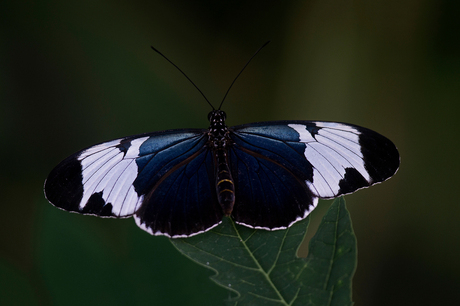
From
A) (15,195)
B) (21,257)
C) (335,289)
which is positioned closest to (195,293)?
(335,289)

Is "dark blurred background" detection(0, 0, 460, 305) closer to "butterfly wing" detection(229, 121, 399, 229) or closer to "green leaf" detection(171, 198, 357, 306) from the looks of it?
"butterfly wing" detection(229, 121, 399, 229)

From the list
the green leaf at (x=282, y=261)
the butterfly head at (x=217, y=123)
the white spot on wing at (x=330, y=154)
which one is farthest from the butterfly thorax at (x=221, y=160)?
the white spot on wing at (x=330, y=154)

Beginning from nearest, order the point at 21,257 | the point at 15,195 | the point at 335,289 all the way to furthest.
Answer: the point at 335,289 → the point at 21,257 → the point at 15,195

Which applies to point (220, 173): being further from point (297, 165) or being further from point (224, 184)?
point (297, 165)

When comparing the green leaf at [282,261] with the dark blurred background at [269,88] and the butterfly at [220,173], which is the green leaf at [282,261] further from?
the dark blurred background at [269,88]

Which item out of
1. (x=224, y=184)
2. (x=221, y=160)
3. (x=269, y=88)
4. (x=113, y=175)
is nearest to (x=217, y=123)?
(x=221, y=160)

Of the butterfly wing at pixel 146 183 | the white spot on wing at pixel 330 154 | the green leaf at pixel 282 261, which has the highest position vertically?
the white spot on wing at pixel 330 154

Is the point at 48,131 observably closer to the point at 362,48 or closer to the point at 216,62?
the point at 216,62
